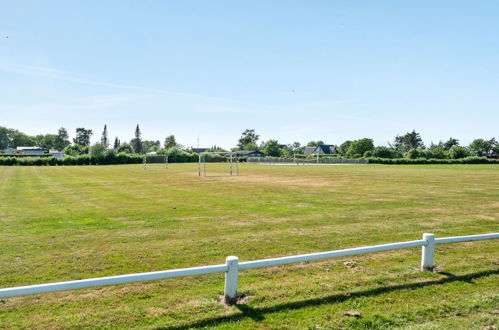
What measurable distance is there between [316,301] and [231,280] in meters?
1.46

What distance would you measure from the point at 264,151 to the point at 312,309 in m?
136

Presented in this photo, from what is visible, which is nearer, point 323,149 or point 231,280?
point 231,280

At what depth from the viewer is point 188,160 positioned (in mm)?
93625

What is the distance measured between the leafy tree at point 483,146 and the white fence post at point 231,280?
448 ft

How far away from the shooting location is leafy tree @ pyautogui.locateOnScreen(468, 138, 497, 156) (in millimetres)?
120750

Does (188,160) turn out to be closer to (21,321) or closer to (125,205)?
(125,205)

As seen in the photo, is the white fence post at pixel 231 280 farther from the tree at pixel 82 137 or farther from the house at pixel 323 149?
the tree at pixel 82 137

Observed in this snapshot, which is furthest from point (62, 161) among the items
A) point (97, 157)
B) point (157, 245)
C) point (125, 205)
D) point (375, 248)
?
point (375, 248)

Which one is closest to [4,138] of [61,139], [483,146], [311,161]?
[61,139]

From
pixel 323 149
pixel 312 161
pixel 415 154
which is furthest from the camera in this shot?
pixel 323 149

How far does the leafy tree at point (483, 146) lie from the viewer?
121 meters

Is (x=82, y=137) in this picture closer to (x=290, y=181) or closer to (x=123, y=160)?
(x=123, y=160)

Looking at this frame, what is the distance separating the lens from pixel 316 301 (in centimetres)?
591

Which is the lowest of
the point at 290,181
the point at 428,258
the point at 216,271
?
the point at 290,181
